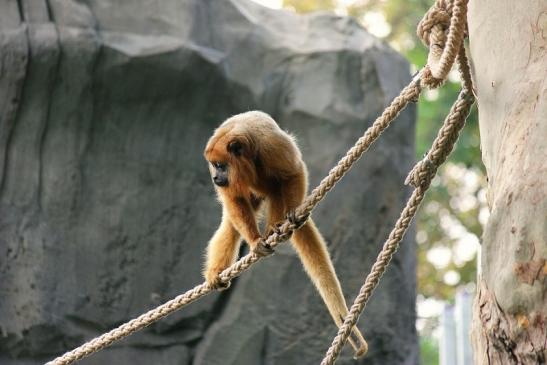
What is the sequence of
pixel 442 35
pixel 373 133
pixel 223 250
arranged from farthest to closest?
pixel 223 250
pixel 373 133
pixel 442 35

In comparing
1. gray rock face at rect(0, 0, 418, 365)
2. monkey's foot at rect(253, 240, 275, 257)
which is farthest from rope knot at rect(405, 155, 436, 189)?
gray rock face at rect(0, 0, 418, 365)

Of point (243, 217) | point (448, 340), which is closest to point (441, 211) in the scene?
point (448, 340)

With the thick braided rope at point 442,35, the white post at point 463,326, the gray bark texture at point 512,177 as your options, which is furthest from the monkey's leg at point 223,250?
the white post at point 463,326

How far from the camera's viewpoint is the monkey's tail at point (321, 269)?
4766 millimetres

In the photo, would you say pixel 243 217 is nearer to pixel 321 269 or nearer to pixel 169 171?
pixel 321 269

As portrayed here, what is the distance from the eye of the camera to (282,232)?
4.40 m

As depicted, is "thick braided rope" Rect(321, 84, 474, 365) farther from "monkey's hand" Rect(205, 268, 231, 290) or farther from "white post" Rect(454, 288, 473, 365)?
"white post" Rect(454, 288, 473, 365)

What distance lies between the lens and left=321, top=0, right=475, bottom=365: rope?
131 inches

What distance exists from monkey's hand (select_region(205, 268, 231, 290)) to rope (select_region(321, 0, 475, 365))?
4.19 ft

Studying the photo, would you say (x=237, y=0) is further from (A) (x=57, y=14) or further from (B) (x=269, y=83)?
(A) (x=57, y=14)

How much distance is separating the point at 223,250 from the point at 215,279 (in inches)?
8.8

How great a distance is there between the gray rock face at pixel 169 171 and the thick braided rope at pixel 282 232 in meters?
2.64

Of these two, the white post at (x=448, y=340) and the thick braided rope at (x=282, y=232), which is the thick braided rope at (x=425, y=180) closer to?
the thick braided rope at (x=282, y=232)

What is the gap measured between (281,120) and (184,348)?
223cm
